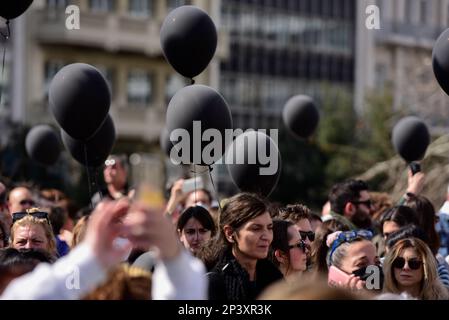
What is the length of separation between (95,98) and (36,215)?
0.85 meters

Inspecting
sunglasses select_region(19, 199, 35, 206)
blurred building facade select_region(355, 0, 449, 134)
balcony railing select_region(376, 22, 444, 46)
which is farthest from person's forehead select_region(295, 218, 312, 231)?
balcony railing select_region(376, 22, 444, 46)

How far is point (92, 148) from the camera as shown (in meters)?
8.25

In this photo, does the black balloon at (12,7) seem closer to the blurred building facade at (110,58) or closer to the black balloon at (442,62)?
the black balloon at (442,62)

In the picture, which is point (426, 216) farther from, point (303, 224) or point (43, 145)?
point (43, 145)


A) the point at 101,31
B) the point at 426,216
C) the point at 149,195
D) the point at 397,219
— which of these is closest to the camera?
the point at 149,195

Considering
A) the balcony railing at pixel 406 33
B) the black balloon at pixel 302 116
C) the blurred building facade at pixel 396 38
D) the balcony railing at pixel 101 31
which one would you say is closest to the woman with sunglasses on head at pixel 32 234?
the black balloon at pixel 302 116

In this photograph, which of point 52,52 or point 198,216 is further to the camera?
point 52,52

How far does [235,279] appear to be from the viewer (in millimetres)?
5289

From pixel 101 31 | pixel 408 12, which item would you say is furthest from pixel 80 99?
pixel 408 12

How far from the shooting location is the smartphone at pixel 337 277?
5.81 m

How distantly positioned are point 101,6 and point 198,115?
3144cm

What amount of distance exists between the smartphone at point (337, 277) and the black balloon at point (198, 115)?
1.25 metres

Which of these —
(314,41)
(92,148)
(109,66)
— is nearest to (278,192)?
(109,66)
